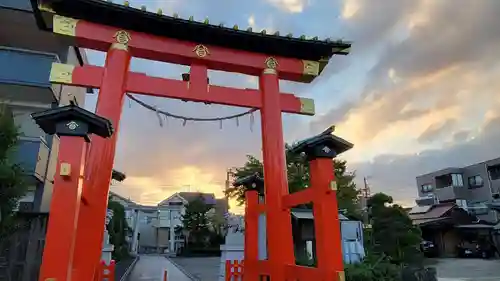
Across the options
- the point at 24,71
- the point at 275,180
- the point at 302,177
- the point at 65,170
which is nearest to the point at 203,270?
the point at 302,177

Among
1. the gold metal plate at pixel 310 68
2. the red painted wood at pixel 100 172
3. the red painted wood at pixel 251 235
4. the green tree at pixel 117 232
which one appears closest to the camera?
the red painted wood at pixel 100 172

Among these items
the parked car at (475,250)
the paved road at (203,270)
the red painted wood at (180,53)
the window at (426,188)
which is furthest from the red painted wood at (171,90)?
the window at (426,188)

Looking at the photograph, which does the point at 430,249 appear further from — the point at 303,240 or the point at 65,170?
the point at 65,170

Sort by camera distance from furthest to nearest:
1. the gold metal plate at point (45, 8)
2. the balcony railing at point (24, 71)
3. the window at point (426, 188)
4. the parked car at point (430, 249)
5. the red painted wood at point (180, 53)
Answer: the window at point (426, 188), the parked car at point (430, 249), the balcony railing at point (24, 71), the red painted wood at point (180, 53), the gold metal plate at point (45, 8)

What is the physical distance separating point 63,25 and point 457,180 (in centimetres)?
3505

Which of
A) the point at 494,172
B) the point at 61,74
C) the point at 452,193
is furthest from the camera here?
the point at 452,193

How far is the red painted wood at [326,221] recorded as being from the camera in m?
4.45

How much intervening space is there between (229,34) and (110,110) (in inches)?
99.0

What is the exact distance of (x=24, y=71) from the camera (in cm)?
800

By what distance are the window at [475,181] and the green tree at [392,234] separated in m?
19.5

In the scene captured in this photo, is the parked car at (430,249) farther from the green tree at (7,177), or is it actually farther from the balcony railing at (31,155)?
the green tree at (7,177)

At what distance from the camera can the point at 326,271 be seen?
14.5ft

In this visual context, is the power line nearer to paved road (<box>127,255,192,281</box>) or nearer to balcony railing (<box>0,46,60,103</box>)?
balcony railing (<box>0,46,60,103</box>)

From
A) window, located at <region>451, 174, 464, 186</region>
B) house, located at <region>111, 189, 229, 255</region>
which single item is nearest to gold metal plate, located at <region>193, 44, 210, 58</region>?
house, located at <region>111, 189, 229, 255</region>
